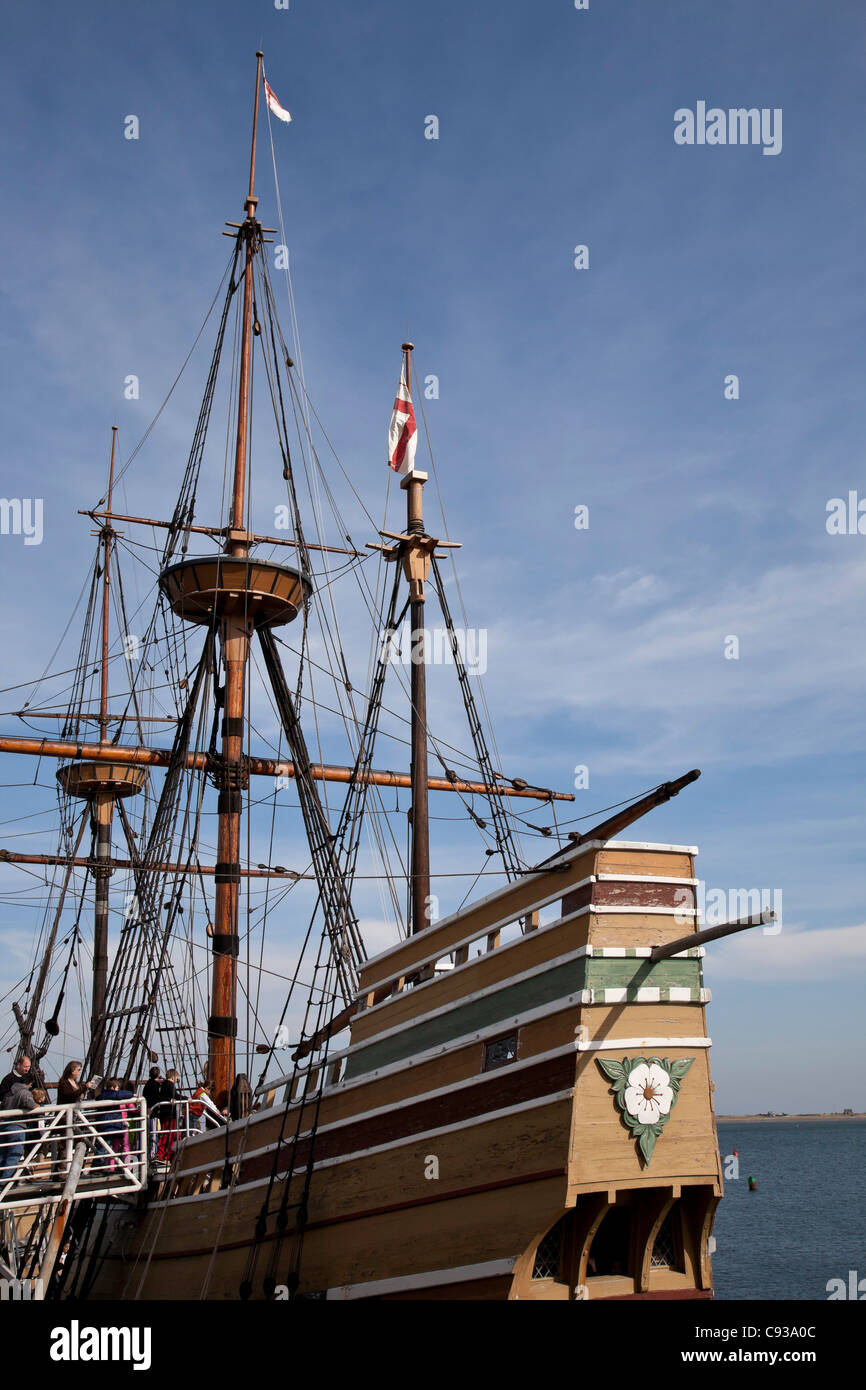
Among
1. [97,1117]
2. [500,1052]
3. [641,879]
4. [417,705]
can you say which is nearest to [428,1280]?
[500,1052]

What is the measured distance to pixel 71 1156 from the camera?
1258cm

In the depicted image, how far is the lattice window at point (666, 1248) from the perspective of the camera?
961cm

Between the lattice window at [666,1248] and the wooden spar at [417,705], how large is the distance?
736cm

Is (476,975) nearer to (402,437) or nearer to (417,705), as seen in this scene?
(417,705)

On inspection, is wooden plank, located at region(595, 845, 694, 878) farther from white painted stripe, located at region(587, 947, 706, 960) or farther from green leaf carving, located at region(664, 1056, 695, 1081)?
green leaf carving, located at region(664, 1056, 695, 1081)

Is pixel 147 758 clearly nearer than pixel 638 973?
No

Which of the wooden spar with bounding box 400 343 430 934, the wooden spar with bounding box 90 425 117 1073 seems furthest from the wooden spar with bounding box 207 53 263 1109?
the wooden spar with bounding box 90 425 117 1073

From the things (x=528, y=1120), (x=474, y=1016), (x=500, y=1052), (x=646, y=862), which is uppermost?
(x=646, y=862)

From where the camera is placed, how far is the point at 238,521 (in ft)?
72.3

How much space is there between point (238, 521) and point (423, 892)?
30.0 feet

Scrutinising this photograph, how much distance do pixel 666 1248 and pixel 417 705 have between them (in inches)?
384

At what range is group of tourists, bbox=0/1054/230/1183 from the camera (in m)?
12.7

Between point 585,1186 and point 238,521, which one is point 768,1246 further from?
point 585,1186

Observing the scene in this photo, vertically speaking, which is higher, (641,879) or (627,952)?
(641,879)
